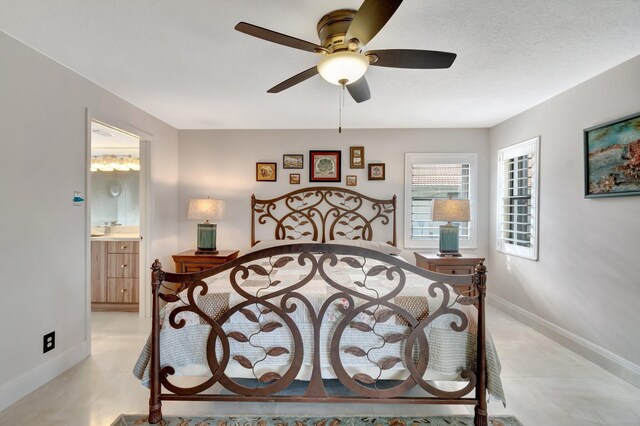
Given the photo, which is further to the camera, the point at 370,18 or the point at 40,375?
the point at 40,375

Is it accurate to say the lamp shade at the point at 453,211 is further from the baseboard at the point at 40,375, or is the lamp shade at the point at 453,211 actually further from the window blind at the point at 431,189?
the baseboard at the point at 40,375

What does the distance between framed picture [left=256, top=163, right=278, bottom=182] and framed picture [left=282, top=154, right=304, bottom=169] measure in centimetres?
15

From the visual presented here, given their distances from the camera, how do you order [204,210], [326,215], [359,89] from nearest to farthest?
[359,89] → [204,210] → [326,215]

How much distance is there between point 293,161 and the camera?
4.30 meters

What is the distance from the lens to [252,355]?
1.83 metres

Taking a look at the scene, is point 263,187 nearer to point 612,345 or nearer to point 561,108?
point 561,108

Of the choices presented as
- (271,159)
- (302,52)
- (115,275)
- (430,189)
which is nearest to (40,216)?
(115,275)

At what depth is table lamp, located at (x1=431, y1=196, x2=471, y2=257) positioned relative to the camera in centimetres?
368

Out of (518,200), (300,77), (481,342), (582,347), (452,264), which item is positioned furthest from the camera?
(518,200)

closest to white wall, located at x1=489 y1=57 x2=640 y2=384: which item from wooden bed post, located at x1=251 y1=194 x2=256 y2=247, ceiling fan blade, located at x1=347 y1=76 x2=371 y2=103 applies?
ceiling fan blade, located at x1=347 y1=76 x2=371 y2=103

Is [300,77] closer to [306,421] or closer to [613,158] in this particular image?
[306,421]

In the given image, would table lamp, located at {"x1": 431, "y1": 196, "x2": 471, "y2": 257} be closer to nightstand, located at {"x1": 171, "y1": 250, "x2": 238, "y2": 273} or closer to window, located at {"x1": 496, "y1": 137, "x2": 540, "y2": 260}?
window, located at {"x1": 496, "y1": 137, "x2": 540, "y2": 260}

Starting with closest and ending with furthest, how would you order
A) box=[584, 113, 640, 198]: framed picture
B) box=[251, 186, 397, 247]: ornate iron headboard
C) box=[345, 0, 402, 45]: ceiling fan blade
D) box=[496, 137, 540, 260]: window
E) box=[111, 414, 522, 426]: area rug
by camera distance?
box=[345, 0, 402, 45]: ceiling fan blade < box=[111, 414, 522, 426]: area rug < box=[584, 113, 640, 198]: framed picture < box=[496, 137, 540, 260]: window < box=[251, 186, 397, 247]: ornate iron headboard

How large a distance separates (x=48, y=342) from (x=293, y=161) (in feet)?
9.98
